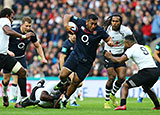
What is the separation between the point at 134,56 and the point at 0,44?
3.54 metres

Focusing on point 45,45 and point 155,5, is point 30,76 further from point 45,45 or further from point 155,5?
point 155,5

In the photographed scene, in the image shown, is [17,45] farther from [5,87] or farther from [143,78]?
[143,78]

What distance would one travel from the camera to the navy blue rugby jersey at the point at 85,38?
11.6m

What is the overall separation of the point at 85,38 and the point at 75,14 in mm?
11593

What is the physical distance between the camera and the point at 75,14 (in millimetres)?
23078

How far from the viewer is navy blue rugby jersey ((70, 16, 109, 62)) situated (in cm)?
1164

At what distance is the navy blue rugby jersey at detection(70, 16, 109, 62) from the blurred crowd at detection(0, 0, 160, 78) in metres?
8.51

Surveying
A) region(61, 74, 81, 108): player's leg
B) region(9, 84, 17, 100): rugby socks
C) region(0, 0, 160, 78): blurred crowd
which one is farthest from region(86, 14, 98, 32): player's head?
region(0, 0, 160, 78): blurred crowd

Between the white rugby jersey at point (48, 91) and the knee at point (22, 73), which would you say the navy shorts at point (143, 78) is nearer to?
the white rugby jersey at point (48, 91)

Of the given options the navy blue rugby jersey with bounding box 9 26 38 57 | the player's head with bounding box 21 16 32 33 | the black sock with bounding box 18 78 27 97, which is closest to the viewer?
the black sock with bounding box 18 78 27 97

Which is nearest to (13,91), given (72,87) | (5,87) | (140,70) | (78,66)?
(5,87)

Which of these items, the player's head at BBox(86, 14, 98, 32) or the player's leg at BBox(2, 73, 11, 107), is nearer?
the player's head at BBox(86, 14, 98, 32)

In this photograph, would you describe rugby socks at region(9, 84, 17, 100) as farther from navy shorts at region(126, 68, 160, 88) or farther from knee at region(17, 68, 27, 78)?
navy shorts at region(126, 68, 160, 88)

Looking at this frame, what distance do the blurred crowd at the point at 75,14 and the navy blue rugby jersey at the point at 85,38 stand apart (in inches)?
335
